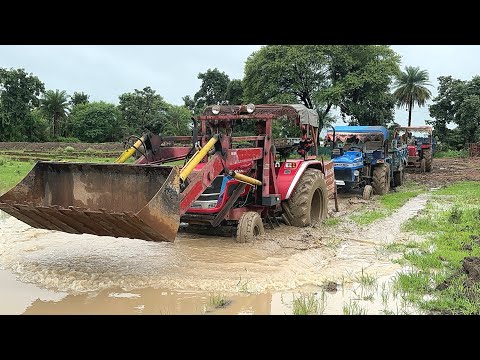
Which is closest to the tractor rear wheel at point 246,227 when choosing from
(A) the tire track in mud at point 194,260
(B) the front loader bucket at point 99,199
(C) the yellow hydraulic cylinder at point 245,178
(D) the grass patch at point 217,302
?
(A) the tire track in mud at point 194,260

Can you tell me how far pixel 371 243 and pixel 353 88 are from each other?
2330 cm

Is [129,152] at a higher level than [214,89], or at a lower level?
lower

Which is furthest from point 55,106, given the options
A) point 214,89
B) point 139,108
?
point 214,89

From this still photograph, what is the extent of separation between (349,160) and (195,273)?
798 centimetres

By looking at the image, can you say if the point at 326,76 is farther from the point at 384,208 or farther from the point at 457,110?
the point at 384,208

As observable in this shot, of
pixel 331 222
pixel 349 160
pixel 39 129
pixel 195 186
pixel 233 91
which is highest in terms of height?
pixel 233 91

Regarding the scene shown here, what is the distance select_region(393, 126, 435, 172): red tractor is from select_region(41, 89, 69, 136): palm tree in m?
38.0

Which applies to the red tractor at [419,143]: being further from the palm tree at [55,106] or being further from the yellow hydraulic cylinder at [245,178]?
the palm tree at [55,106]

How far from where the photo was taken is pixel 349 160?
507 inches

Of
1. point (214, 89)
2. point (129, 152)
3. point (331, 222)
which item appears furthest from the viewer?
point (214, 89)

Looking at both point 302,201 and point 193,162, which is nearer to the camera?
point 193,162

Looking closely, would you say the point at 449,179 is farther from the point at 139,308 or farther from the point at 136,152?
the point at 139,308

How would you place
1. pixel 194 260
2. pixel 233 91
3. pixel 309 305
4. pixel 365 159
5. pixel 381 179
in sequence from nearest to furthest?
pixel 309 305 < pixel 194 260 < pixel 365 159 < pixel 381 179 < pixel 233 91

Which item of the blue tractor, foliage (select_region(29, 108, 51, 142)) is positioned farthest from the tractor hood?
foliage (select_region(29, 108, 51, 142))
